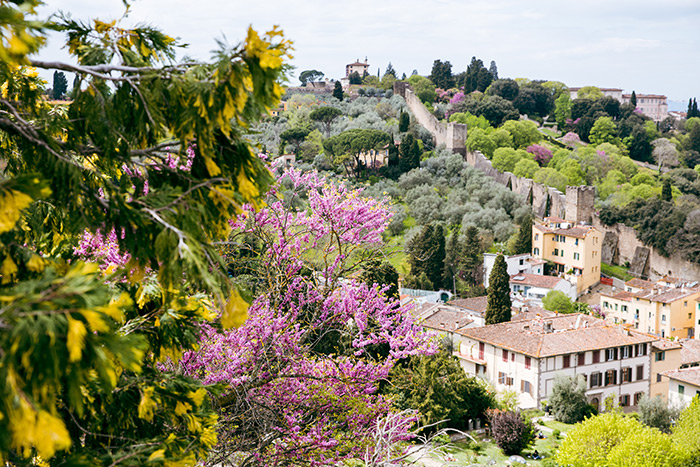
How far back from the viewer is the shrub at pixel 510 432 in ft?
64.2

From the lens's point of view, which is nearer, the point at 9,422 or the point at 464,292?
the point at 9,422

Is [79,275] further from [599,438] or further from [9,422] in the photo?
[599,438]

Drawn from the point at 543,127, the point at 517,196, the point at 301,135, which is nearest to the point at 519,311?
the point at 517,196

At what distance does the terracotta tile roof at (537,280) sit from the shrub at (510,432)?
19977 mm

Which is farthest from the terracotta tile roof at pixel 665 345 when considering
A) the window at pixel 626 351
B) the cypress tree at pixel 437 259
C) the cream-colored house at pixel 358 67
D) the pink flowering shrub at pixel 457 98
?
the cream-colored house at pixel 358 67

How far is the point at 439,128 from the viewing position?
2442 inches

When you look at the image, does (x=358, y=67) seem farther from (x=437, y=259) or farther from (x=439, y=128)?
(x=437, y=259)

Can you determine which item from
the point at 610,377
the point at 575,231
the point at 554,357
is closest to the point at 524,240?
the point at 575,231

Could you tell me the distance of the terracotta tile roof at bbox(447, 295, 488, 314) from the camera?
33.3 meters

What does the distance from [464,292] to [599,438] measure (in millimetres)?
21176

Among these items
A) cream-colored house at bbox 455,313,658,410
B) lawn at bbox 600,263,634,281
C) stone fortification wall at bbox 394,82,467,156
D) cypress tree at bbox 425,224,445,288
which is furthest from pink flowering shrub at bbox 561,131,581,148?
cream-colored house at bbox 455,313,658,410

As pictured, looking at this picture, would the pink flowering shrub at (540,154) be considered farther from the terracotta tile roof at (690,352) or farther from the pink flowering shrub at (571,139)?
the terracotta tile roof at (690,352)

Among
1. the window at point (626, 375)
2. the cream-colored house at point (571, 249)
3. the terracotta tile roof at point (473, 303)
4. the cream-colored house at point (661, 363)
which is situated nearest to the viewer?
the window at point (626, 375)

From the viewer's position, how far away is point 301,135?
5803 centimetres
